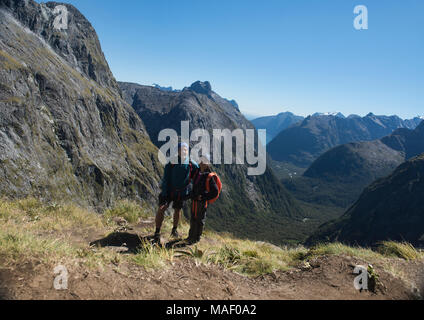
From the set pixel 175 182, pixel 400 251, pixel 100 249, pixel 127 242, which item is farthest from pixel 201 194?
pixel 400 251

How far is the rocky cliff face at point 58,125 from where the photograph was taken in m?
58.4

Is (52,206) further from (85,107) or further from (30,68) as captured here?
(85,107)

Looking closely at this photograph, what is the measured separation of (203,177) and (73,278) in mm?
5393

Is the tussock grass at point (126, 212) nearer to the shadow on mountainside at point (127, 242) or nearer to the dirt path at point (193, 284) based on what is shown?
the shadow on mountainside at point (127, 242)

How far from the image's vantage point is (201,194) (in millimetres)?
9641

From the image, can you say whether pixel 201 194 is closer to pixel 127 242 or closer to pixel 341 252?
pixel 127 242

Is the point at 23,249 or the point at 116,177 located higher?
the point at 23,249

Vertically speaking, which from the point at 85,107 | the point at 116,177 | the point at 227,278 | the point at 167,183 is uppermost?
the point at 85,107

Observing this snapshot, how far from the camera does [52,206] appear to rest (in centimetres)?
1221

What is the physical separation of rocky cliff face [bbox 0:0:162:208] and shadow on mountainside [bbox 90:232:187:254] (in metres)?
16.6

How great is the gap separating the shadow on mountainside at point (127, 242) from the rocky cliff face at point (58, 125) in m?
16.6

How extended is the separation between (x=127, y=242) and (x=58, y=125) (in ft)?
290

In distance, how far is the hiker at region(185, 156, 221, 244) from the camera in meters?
9.59

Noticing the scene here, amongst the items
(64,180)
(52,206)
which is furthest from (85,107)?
(52,206)
